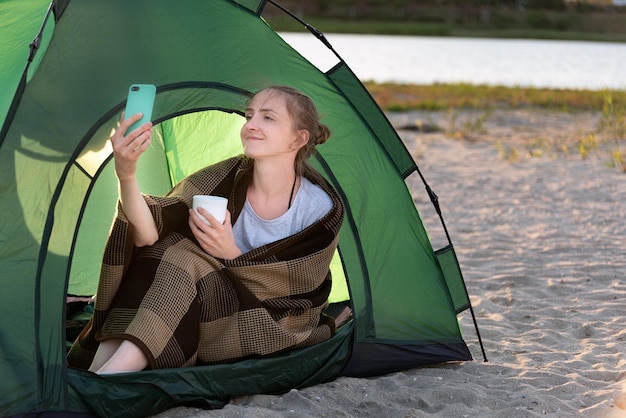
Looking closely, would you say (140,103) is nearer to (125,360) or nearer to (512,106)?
(125,360)

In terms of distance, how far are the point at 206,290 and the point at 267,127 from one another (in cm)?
58

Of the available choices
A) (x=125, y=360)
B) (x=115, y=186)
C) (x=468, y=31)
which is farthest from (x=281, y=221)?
(x=468, y=31)

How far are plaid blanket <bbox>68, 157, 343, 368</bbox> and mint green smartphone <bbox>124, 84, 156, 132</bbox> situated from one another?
35cm

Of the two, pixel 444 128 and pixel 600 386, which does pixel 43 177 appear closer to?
pixel 600 386

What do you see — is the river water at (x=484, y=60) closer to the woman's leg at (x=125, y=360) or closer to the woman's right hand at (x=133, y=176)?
the woman's right hand at (x=133, y=176)

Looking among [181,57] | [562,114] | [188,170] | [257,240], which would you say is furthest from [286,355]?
[562,114]

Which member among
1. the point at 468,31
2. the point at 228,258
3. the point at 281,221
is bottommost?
the point at 228,258

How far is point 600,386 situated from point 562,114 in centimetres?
1018

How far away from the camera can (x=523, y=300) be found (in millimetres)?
4496

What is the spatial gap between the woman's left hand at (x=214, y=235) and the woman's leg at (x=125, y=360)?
0.40 metres

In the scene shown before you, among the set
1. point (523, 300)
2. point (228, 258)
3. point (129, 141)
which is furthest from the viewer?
point (523, 300)

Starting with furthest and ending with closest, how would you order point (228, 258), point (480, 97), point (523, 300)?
point (480, 97)
point (523, 300)
point (228, 258)

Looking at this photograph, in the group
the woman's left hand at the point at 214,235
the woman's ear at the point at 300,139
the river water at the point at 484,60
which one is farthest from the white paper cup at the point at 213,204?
the river water at the point at 484,60

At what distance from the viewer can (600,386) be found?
3.33 metres
